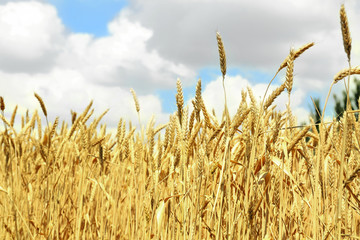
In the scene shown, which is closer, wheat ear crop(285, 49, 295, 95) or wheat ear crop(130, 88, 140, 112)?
wheat ear crop(285, 49, 295, 95)

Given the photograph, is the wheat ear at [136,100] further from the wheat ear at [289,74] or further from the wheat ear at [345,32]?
the wheat ear at [345,32]

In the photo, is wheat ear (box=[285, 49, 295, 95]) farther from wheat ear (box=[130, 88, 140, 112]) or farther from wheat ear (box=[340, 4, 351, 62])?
wheat ear (box=[130, 88, 140, 112])

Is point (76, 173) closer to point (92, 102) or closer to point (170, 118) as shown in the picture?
point (92, 102)

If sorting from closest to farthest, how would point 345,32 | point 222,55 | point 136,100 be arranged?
point 345,32 → point 222,55 → point 136,100

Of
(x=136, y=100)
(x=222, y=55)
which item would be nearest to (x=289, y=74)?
(x=222, y=55)

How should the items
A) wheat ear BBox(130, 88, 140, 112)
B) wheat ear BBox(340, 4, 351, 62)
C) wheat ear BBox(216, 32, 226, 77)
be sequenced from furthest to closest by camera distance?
wheat ear BBox(130, 88, 140, 112) < wheat ear BBox(216, 32, 226, 77) < wheat ear BBox(340, 4, 351, 62)

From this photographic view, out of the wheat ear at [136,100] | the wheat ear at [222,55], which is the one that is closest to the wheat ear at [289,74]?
the wheat ear at [222,55]

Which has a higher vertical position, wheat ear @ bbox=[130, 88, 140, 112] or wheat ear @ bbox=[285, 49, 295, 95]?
wheat ear @ bbox=[130, 88, 140, 112]

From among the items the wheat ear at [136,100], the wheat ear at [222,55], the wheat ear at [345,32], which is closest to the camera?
the wheat ear at [345,32]

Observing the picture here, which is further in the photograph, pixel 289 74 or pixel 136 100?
pixel 136 100

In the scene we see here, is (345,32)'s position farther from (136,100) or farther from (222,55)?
(136,100)

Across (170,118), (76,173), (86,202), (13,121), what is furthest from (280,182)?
(76,173)

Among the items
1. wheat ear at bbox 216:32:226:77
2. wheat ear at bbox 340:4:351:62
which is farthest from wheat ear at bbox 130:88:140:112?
wheat ear at bbox 340:4:351:62

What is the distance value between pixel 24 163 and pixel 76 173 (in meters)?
0.36
